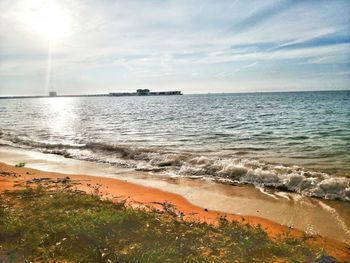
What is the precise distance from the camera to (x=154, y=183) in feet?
38.3

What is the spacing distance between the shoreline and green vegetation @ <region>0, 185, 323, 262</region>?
0.64 m

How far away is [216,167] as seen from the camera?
44.0 ft

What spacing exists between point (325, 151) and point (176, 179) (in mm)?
8696

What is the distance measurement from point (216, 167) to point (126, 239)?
320 inches

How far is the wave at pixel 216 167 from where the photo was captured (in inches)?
398

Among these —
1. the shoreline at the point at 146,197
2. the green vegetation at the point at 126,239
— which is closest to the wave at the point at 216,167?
the shoreline at the point at 146,197

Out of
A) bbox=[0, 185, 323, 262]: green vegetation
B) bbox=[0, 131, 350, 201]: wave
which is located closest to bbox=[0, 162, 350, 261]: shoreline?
bbox=[0, 185, 323, 262]: green vegetation

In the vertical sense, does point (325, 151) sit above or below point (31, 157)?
above

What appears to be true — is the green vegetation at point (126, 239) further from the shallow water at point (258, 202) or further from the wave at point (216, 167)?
the wave at point (216, 167)

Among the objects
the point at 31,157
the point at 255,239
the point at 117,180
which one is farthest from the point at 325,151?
the point at 31,157

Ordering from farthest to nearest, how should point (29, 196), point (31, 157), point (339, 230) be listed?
point (31, 157) < point (29, 196) < point (339, 230)

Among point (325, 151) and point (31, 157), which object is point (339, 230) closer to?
point (325, 151)

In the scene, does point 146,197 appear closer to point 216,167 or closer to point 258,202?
point 258,202

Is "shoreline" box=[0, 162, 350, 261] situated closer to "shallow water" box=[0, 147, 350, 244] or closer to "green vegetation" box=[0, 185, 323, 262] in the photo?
"shallow water" box=[0, 147, 350, 244]
